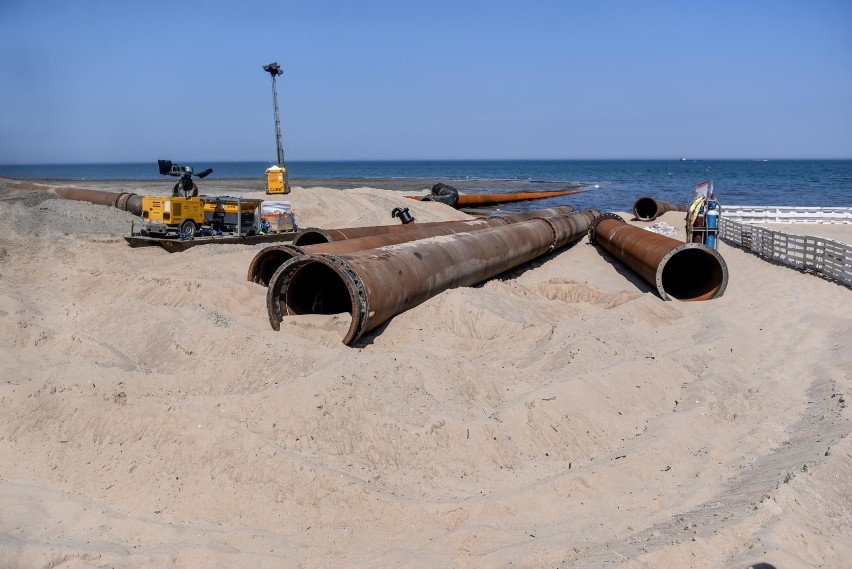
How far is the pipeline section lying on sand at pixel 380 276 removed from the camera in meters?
10.1

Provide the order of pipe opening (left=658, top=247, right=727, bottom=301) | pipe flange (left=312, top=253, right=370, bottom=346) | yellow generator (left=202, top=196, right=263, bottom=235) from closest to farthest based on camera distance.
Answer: pipe flange (left=312, top=253, right=370, bottom=346) → pipe opening (left=658, top=247, right=727, bottom=301) → yellow generator (left=202, top=196, right=263, bottom=235)

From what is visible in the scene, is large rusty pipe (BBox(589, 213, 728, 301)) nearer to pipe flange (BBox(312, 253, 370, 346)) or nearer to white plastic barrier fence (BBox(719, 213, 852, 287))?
white plastic barrier fence (BBox(719, 213, 852, 287))

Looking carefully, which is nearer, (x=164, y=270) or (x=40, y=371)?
(x=40, y=371)

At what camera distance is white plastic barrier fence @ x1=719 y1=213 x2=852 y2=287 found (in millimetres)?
15584

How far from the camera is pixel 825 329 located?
11.8 meters

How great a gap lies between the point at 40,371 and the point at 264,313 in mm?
4166

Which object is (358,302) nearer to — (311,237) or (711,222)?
(311,237)

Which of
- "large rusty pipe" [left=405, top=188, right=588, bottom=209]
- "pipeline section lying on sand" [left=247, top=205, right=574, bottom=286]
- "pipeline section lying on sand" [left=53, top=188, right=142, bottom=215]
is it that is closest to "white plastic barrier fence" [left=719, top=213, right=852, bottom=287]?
"pipeline section lying on sand" [left=247, top=205, right=574, bottom=286]

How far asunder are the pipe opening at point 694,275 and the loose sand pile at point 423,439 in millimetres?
2060

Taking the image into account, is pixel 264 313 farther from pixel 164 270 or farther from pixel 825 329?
pixel 825 329

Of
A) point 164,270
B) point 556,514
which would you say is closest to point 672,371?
point 556,514

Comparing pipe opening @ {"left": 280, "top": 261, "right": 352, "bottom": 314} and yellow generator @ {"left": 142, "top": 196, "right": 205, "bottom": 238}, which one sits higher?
yellow generator @ {"left": 142, "top": 196, "right": 205, "bottom": 238}

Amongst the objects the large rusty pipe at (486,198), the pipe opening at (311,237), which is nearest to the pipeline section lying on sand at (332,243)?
the pipe opening at (311,237)

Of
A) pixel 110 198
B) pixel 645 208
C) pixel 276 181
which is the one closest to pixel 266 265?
pixel 276 181
